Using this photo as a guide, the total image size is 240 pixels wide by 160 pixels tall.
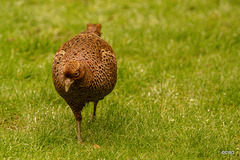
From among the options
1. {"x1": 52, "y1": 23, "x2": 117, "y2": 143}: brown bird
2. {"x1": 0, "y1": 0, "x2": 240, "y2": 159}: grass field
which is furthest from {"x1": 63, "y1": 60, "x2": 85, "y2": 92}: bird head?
{"x1": 0, "y1": 0, "x2": 240, "y2": 159}: grass field

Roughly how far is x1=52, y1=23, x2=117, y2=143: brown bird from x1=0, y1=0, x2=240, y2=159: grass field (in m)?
0.61

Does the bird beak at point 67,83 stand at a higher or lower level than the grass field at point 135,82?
higher

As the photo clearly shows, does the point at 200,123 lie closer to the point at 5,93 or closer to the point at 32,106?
the point at 32,106

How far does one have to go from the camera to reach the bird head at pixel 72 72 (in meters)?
3.51

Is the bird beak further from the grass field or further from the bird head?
the grass field

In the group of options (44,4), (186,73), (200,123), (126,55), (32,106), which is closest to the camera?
(200,123)

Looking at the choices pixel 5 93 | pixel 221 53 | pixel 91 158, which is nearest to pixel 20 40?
pixel 5 93

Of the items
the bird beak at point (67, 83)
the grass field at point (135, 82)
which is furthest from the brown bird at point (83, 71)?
the grass field at point (135, 82)

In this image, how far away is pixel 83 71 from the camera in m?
3.62

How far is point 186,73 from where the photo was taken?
5.87 metres

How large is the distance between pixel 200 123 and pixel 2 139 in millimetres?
2504

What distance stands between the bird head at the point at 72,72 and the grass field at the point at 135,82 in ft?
2.89

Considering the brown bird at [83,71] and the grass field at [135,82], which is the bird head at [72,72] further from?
the grass field at [135,82]

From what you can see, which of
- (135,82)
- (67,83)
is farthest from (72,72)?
(135,82)
